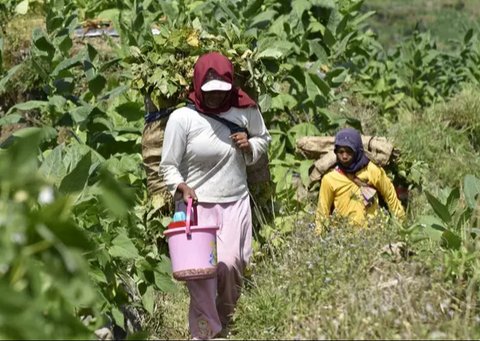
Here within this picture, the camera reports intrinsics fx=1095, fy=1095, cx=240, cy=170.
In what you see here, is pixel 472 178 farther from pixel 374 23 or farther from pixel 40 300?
pixel 374 23

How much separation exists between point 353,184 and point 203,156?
4.34 feet

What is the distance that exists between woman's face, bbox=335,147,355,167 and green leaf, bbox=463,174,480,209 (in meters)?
1.20

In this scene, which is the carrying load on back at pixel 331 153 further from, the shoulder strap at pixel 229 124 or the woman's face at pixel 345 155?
the shoulder strap at pixel 229 124

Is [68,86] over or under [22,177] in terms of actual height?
over

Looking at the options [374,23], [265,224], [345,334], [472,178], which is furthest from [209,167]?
[374,23]

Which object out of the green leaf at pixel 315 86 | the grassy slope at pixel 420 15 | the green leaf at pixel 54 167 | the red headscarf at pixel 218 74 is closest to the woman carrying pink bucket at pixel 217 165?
the red headscarf at pixel 218 74

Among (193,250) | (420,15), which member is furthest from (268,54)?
→ (420,15)

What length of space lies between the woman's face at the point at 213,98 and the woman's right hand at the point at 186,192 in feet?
1.38

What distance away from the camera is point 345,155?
6480 mm

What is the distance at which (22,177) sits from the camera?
264 cm

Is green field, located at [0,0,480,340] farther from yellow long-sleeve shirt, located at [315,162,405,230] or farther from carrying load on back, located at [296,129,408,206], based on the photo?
yellow long-sleeve shirt, located at [315,162,405,230]

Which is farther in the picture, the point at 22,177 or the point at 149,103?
the point at 149,103

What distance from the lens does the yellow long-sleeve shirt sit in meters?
6.39

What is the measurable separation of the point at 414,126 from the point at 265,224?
13.3 feet
